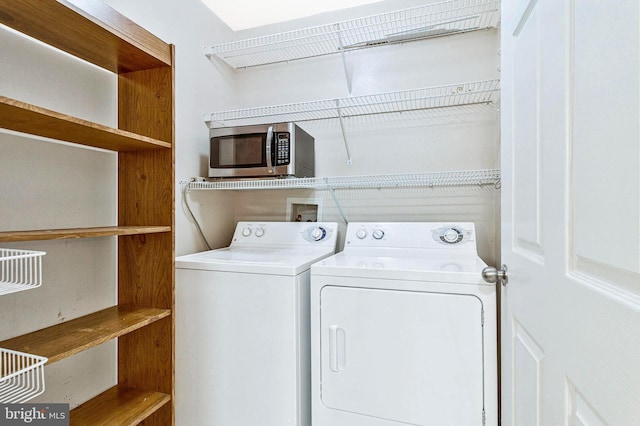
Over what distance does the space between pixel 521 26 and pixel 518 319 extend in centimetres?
88

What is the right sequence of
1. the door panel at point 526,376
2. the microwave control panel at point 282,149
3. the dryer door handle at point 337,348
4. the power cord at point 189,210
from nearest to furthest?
the door panel at point 526,376
the dryer door handle at point 337,348
the microwave control panel at point 282,149
the power cord at point 189,210

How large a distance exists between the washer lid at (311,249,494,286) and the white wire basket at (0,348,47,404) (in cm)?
98

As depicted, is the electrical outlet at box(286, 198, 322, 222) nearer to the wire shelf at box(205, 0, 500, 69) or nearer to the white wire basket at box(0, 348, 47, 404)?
the wire shelf at box(205, 0, 500, 69)

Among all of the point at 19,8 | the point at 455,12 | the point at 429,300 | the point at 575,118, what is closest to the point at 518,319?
the point at 429,300

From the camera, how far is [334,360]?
1386 mm

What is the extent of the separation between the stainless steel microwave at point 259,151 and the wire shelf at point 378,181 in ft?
0.17

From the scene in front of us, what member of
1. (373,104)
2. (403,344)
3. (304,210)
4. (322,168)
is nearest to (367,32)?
(373,104)

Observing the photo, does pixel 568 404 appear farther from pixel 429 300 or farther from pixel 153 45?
pixel 153 45

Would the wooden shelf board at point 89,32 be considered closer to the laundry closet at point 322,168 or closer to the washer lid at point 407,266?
the laundry closet at point 322,168

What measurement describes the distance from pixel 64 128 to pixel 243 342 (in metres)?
1.13

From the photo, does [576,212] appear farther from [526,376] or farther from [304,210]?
[304,210]

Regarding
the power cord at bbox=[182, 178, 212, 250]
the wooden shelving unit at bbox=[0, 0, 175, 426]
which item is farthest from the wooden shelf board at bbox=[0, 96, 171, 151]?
the power cord at bbox=[182, 178, 212, 250]

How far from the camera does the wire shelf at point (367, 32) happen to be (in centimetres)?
171

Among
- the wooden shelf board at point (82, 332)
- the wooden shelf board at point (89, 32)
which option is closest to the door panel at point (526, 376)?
the wooden shelf board at point (82, 332)
